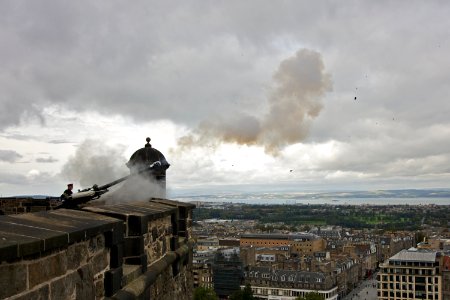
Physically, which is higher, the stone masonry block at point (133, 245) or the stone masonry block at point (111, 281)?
the stone masonry block at point (133, 245)

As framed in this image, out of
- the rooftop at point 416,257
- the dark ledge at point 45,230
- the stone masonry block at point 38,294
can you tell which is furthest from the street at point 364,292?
the stone masonry block at point 38,294

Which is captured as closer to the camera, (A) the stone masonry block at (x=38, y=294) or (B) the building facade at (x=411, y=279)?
(A) the stone masonry block at (x=38, y=294)

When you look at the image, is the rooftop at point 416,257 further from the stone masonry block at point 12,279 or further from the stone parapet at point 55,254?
the stone masonry block at point 12,279

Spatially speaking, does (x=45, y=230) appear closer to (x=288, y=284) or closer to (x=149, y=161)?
(x=149, y=161)

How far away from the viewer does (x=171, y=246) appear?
8.70 m

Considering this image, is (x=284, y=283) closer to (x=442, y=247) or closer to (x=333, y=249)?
(x=442, y=247)

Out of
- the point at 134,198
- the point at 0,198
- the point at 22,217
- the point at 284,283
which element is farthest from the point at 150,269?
the point at 284,283

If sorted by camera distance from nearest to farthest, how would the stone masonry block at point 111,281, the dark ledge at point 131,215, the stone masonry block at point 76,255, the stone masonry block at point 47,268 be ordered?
the stone masonry block at point 47,268
the stone masonry block at point 76,255
the stone masonry block at point 111,281
the dark ledge at point 131,215

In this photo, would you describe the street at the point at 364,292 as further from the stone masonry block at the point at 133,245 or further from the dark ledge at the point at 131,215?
the stone masonry block at the point at 133,245

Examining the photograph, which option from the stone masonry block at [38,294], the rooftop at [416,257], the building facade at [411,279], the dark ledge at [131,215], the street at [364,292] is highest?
the dark ledge at [131,215]

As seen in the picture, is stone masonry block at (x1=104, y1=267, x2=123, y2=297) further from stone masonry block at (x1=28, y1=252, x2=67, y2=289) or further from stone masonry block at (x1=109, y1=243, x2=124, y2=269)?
stone masonry block at (x1=28, y1=252, x2=67, y2=289)

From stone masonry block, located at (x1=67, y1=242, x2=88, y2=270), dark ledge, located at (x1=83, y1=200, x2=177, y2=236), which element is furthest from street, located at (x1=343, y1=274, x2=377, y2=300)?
stone masonry block, located at (x1=67, y1=242, x2=88, y2=270)

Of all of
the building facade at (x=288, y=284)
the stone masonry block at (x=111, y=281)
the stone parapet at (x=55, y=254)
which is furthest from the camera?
the building facade at (x=288, y=284)

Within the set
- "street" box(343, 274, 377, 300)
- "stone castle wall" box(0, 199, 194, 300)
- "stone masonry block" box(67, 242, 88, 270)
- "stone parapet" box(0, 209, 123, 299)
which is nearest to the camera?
"stone parapet" box(0, 209, 123, 299)
